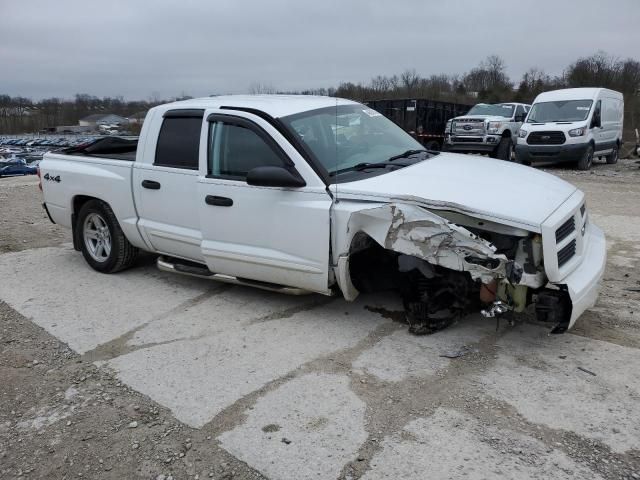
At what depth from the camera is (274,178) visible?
4.11 m

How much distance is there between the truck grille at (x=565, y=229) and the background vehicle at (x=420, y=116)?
17.0 meters

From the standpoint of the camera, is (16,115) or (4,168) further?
(16,115)

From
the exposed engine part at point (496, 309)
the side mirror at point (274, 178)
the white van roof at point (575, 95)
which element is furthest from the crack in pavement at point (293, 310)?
the white van roof at point (575, 95)

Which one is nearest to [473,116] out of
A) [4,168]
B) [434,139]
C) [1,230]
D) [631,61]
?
[434,139]

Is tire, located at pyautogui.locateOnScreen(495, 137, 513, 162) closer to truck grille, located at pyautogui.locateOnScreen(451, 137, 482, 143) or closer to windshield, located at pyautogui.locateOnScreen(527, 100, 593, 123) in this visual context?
truck grille, located at pyautogui.locateOnScreen(451, 137, 482, 143)

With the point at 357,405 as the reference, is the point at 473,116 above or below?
above

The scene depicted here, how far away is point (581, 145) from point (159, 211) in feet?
44.7

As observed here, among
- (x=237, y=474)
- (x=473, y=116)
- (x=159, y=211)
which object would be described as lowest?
(x=237, y=474)

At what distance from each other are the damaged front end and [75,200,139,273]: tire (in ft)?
9.23

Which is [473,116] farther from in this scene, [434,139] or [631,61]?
[631,61]

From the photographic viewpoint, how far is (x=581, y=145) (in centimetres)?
1520

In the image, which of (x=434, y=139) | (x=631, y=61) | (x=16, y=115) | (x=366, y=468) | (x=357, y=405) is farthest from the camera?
(x=16, y=115)

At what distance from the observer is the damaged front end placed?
11.6 feet

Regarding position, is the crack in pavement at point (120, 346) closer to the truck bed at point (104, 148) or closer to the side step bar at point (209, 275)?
the side step bar at point (209, 275)
